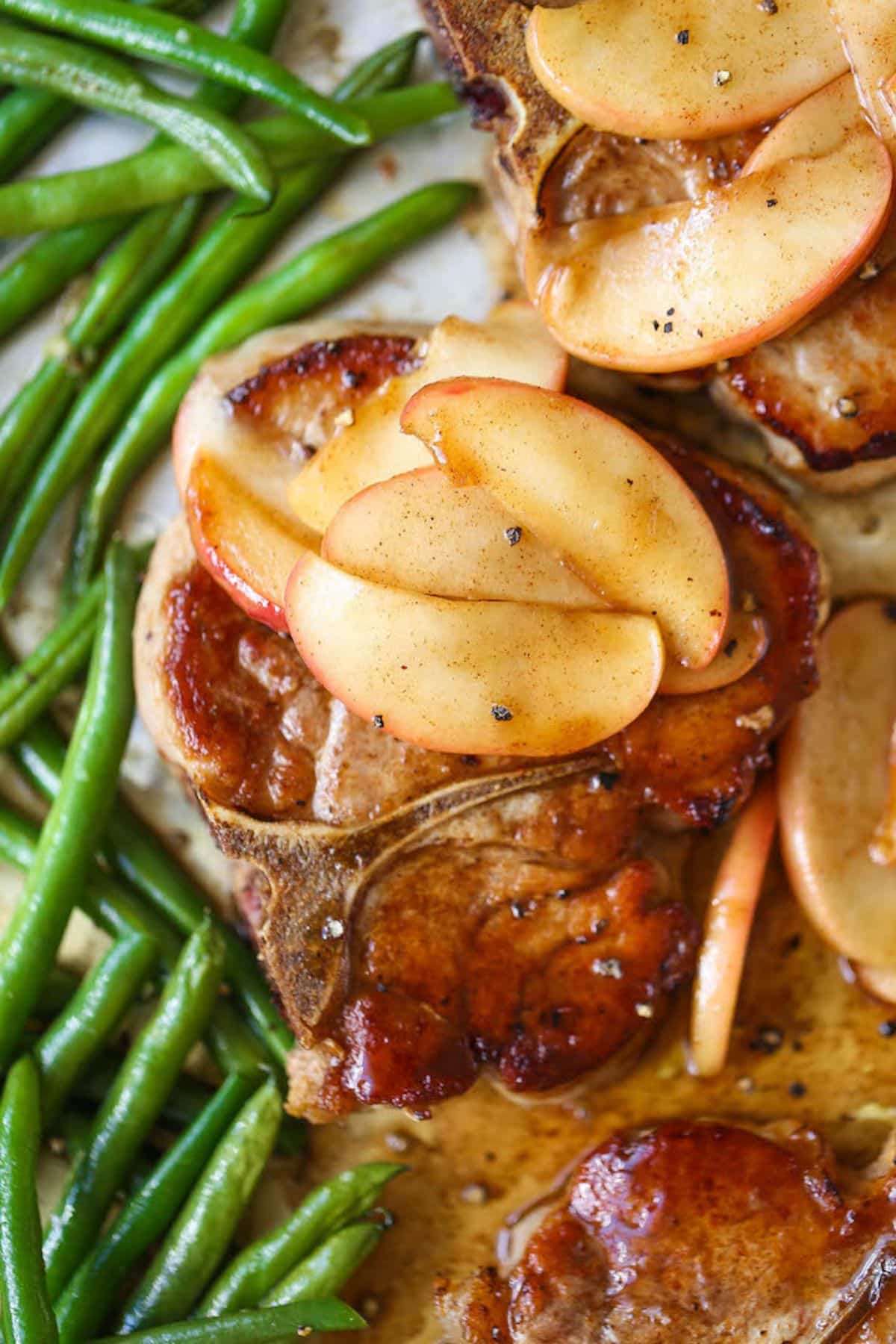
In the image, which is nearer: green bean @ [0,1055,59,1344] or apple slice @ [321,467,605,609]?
apple slice @ [321,467,605,609]

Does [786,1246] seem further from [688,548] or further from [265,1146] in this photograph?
[688,548]

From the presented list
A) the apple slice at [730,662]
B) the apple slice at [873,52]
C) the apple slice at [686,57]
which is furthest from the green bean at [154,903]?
the apple slice at [873,52]

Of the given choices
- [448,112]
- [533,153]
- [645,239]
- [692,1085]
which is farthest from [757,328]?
[692,1085]

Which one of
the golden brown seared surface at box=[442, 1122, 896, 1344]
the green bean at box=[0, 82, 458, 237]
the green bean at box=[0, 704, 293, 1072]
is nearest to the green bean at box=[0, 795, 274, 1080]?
the green bean at box=[0, 704, 293, 1072]

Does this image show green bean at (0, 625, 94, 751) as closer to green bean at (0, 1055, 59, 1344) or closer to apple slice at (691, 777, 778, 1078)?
green bean at (0, 1055, 59, 1344)

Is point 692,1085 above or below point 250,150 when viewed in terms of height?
below

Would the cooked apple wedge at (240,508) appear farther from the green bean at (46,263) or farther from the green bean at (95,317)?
the green bean at (46,263)
